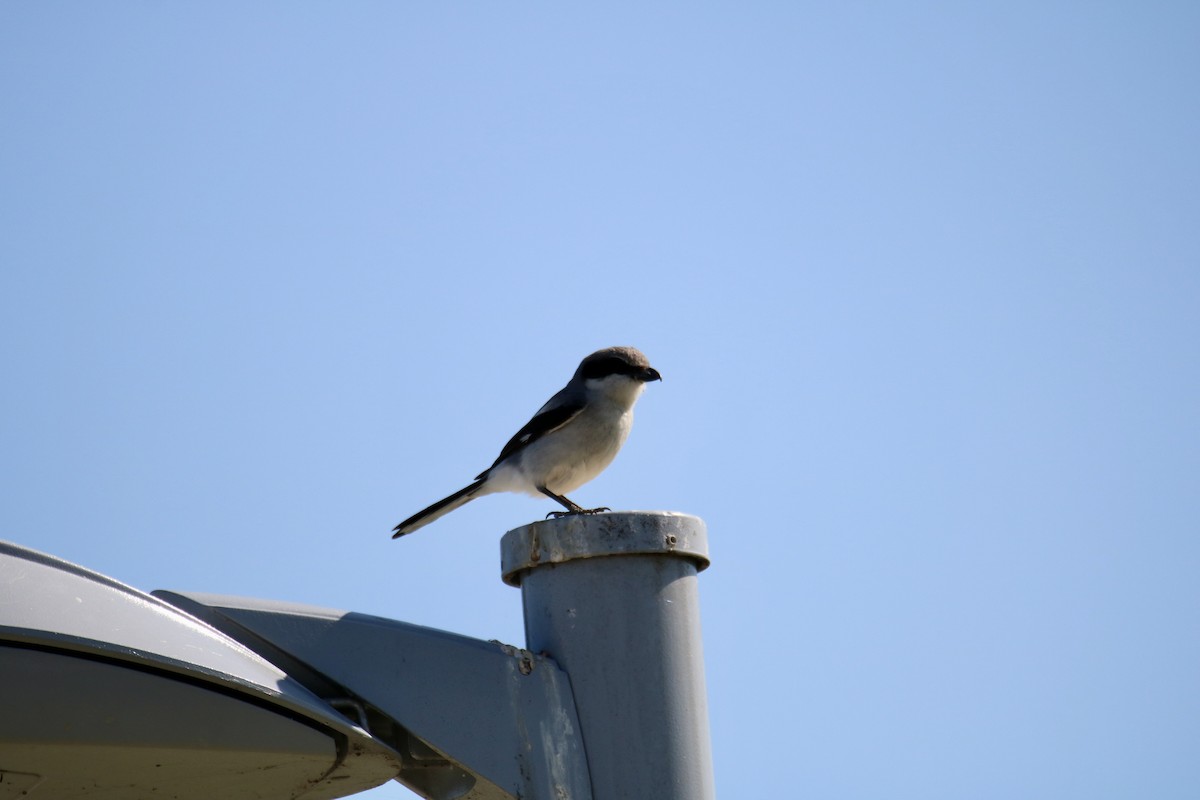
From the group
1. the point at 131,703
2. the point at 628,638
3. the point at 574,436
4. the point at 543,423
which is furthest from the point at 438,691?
the point at 543,423

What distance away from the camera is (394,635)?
2328mm

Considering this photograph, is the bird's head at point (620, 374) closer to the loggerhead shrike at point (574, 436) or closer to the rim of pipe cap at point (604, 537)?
the loggerhead shrike at point (574, 436)

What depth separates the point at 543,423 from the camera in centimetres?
609

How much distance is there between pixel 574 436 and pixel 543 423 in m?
0.29

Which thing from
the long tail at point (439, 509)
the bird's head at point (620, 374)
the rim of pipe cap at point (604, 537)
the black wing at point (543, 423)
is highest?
the bird's head at point (620, 374)

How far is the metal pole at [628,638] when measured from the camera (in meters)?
2.48

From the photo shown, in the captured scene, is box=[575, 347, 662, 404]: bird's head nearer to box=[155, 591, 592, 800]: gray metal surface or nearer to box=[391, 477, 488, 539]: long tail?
box=[391, 477, 488, 539]: long tail

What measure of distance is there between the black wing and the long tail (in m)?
0.29

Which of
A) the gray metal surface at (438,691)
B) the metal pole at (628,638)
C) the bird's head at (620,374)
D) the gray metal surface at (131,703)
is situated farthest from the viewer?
the bird's head at (620,374)

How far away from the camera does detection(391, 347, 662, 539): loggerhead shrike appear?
19.2ft

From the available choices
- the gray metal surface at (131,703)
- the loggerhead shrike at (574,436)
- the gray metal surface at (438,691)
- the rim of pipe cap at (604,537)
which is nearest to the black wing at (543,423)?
the loggerhead shrike at (574,436)

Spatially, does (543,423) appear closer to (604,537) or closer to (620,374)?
(620,374)

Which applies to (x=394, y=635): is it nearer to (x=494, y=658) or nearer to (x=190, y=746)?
(x=494, y=658)

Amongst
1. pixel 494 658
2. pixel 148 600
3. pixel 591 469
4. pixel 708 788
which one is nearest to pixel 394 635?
pixel 494 658
